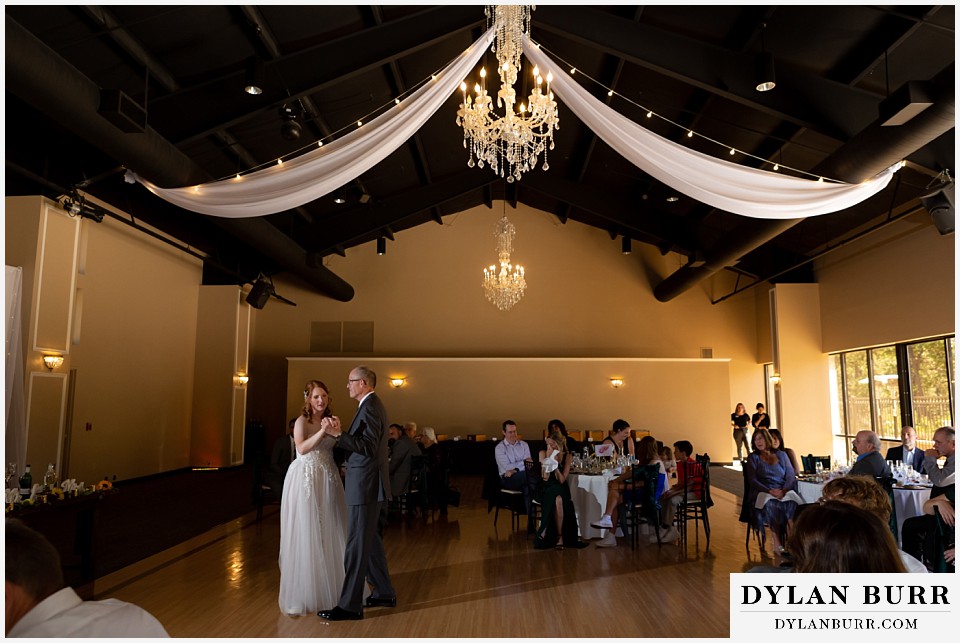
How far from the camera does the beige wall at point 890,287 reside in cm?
932

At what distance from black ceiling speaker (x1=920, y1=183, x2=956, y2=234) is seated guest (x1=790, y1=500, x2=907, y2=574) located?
6032 mm

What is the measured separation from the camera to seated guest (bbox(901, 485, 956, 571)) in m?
3.91

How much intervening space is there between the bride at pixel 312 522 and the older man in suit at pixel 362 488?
0.47 feet

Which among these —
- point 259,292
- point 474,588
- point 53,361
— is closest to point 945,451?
point 474,588

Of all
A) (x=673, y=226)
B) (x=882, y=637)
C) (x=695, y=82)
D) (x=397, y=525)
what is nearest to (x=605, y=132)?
(x=695, y=82)

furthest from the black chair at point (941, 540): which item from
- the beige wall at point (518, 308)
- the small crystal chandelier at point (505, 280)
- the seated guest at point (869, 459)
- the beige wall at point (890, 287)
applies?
the beige wall at point (518, 308)

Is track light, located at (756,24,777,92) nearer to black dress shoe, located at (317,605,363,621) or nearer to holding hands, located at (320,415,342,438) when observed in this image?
holding hands, located at (320,415,342,438)

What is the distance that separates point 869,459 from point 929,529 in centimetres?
168

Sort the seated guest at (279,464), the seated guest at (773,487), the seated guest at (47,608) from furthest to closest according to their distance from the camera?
1. the seated guest at (279,464)
2. the seated guest at (773,487)
3. the seated guest at (47,608)

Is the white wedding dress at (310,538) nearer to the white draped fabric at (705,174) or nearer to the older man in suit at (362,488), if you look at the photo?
the older man in suit at (362,488)

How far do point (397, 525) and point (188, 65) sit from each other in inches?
227

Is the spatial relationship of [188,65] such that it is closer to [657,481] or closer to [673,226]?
[657,481]

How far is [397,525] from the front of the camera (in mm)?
7930

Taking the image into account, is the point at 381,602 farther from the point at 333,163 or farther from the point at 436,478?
the point at 436,478
